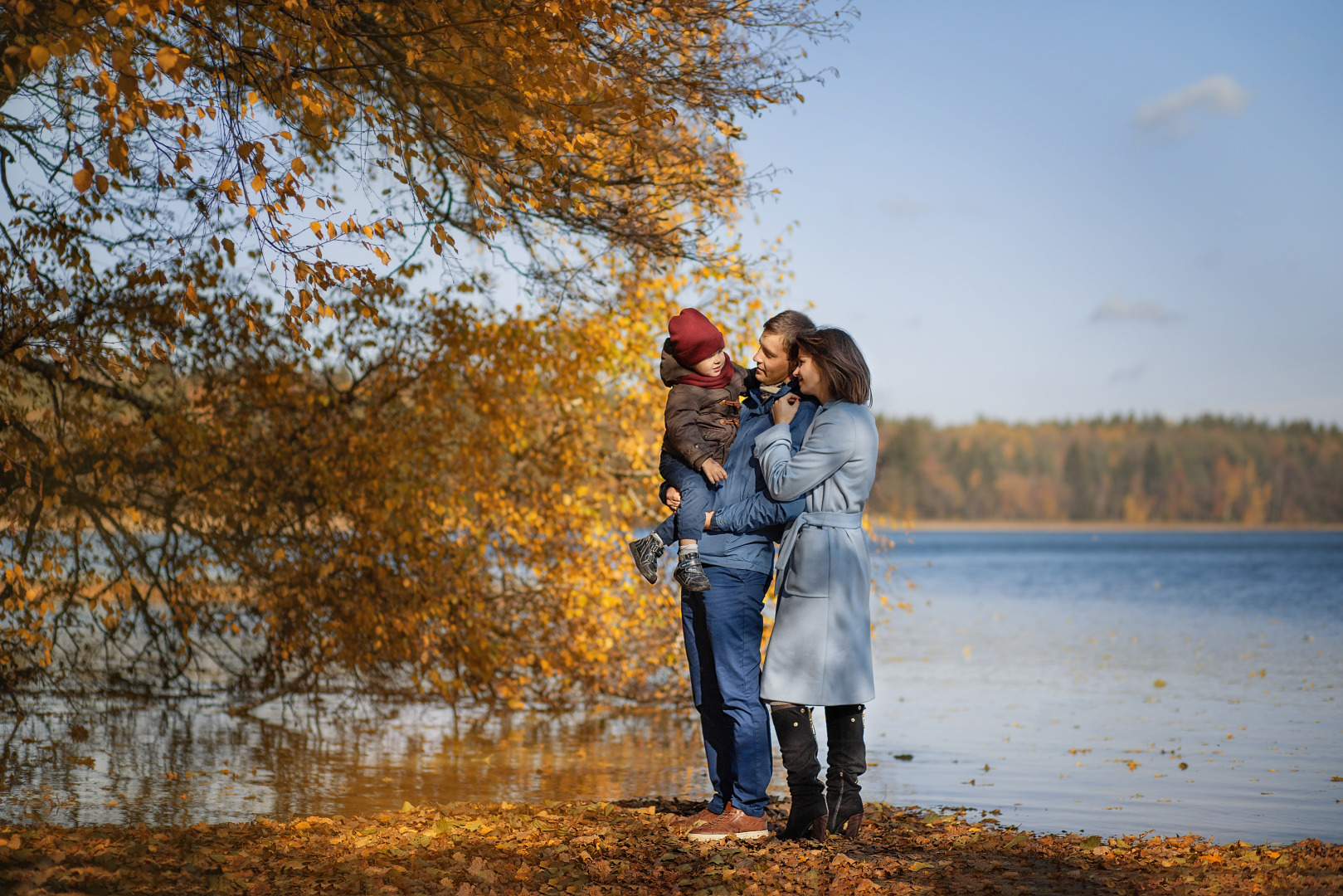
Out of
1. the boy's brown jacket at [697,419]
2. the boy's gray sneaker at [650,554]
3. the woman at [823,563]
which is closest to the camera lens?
the woman at [823,563]

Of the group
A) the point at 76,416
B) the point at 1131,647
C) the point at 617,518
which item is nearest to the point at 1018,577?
the point at 1131,647

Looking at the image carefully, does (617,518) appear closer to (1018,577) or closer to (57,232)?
(57,232)

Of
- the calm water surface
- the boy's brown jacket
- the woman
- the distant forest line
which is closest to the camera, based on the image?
the woman

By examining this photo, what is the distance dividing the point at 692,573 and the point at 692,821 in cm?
121

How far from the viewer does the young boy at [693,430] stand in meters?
4.22

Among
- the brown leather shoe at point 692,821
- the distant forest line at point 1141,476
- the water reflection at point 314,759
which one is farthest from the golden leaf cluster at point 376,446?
the distant forest line at point 1141,476

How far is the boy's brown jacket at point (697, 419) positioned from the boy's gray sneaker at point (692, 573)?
361 millimetres

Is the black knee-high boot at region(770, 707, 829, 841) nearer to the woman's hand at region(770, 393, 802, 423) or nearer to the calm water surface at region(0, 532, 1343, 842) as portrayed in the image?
the woman's hand at region(770, 393, 802, 423)

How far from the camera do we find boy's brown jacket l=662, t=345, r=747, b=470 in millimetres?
4293

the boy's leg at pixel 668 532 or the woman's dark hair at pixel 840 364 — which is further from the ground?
the woman's dark hair at pixel 840 364

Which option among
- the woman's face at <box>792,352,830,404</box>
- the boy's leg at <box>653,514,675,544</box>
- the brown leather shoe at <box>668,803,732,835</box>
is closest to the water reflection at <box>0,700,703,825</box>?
the brown leather shoe at <box>668,803,732,835</box>

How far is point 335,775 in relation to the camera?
6.71 m

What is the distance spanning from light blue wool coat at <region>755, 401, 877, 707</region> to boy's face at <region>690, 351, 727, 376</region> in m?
0.35

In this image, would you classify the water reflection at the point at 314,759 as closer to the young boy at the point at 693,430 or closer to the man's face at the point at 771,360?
the young boy at the point at 693,430
